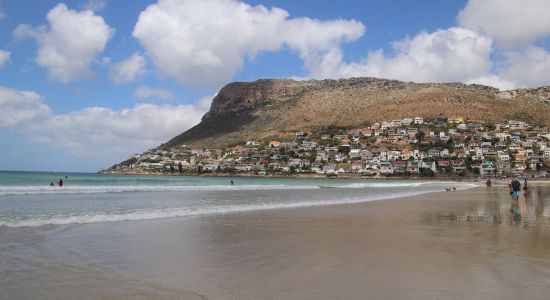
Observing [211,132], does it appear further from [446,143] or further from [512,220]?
[512,220]

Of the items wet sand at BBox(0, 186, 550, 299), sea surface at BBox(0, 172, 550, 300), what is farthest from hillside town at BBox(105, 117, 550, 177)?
wet sand at BBox(0, 186, 550, 299)

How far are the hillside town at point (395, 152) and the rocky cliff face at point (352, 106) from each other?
5050mm

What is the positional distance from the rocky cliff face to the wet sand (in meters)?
120

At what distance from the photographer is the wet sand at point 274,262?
5793 millimetres

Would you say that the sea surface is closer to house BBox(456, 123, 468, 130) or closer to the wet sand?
the wet sand

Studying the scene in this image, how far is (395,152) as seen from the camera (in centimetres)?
11988

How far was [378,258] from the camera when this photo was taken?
8117 mm

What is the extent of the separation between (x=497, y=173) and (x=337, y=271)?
11232cm

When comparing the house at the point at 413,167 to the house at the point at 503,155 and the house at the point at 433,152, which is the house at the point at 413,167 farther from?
the house at the point at 503,155

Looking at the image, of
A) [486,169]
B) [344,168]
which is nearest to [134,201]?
[344,168]

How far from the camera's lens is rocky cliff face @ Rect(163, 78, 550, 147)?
420 feet

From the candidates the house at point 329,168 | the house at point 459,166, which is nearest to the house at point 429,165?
the house at point 459,166

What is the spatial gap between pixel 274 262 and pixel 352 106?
135847mm

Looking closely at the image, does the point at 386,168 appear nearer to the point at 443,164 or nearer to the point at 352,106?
the point at 443,164
